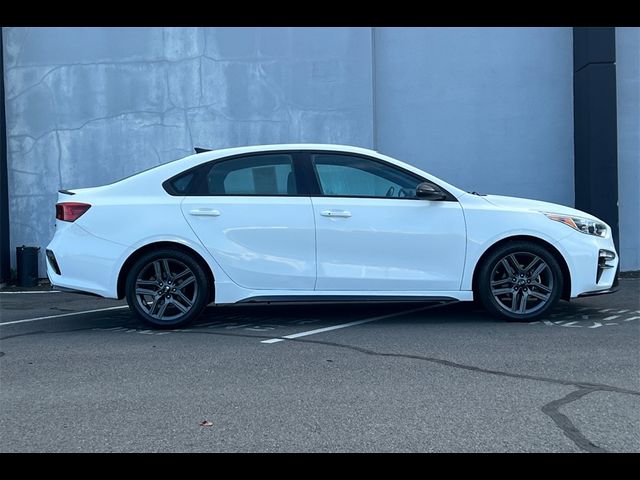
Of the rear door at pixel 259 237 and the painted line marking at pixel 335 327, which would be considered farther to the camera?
the rear door at pixel 259 237

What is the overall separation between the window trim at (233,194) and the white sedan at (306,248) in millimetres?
15

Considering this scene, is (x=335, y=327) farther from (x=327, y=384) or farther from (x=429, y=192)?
(x=327, y=384)

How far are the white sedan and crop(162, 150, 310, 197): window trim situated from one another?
15 mm

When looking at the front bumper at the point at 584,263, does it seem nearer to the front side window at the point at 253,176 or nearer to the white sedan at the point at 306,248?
the white sedan at the point at 306,248

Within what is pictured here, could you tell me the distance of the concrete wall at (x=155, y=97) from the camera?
11.4 m

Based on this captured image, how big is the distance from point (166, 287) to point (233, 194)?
106cm

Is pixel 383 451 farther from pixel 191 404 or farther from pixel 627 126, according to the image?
pixel 627 126

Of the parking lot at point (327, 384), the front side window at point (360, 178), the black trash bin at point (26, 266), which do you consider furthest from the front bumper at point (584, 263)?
the black trash bin at point (26, 266)

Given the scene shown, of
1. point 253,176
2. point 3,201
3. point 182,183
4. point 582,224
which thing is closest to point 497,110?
point 582,224

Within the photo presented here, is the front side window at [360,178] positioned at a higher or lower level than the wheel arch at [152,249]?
higher

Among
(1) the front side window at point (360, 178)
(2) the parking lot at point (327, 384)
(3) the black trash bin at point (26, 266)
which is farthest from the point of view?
(3) the black trash bin at point (26, 266)

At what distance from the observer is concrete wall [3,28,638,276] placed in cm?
1142

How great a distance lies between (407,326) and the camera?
650cm
